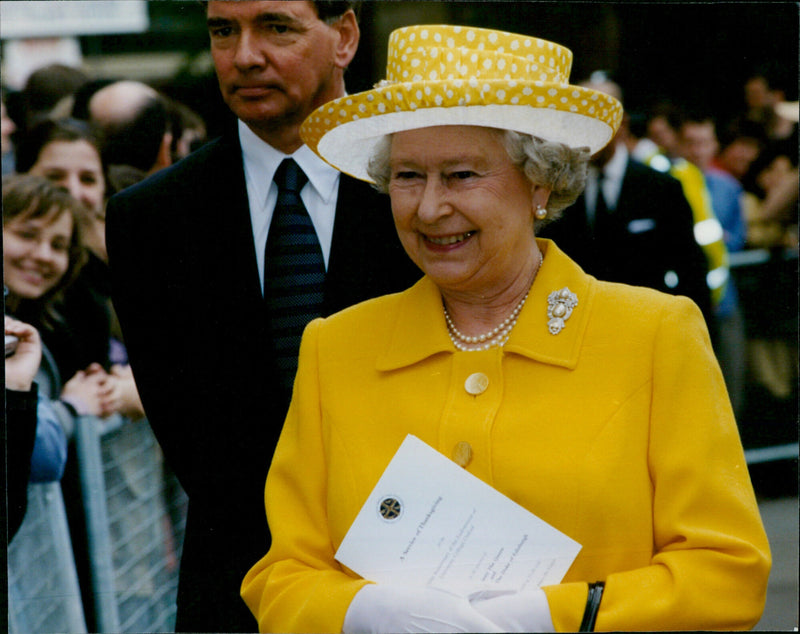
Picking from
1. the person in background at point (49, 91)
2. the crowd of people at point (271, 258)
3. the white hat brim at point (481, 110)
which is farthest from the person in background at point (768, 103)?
the person in background at point (49, 91)

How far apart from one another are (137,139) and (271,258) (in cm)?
64

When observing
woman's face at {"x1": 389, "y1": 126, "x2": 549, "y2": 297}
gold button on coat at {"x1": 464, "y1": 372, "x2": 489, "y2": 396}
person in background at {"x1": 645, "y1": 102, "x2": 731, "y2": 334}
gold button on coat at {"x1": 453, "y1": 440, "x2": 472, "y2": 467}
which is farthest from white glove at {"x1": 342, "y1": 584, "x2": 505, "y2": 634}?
person in background at {"x1": 645, "y1": 102, "x2": 731, "y2": 334}

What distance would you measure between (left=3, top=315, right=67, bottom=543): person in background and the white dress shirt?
77cm

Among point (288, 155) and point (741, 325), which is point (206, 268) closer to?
point (288, 155)

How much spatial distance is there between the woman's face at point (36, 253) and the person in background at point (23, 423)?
113 mm

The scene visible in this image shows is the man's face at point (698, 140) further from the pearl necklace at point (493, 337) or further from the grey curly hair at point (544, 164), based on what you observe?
the pearl necklace at point (493, 337)

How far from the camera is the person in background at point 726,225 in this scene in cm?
321

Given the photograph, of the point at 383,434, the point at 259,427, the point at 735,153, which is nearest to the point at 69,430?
the point at 259,427

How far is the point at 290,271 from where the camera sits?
295 cm

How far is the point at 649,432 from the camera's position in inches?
89.8

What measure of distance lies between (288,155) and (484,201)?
796 mm

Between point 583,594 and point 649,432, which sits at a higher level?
point 649,432


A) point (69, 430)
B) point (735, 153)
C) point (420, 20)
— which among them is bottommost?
point (69, 430)

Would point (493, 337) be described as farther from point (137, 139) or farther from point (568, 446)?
point (137, 139)
